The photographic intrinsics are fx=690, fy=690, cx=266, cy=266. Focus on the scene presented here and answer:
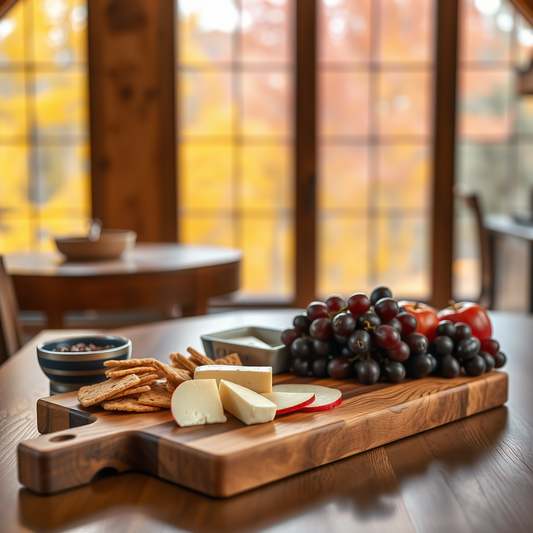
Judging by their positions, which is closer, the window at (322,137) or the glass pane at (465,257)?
the window at (322,137)

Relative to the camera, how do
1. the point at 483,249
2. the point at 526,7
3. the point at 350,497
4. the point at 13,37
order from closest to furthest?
the point at 350,497 < the point at 526,7 < the point at 483,249 < the point at 13,37

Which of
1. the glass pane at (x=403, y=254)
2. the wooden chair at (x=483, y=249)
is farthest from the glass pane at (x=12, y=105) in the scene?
the wooden chair at (x=483, y=249)

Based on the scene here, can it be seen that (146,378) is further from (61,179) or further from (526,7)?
(61,179)

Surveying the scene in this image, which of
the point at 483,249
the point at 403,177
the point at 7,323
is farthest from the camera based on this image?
the point at 403,177

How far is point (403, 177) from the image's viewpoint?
445 centimetres

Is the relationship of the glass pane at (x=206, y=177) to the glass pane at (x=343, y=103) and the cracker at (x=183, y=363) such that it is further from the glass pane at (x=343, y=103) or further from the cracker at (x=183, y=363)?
the cracker at (x=183, y=363)

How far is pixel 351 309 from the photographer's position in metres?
1.08

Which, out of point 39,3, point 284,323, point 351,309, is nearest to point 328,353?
point 351,309

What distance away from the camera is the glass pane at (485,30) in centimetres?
425

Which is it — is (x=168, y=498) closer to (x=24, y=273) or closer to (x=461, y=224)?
(x=24, y=273)

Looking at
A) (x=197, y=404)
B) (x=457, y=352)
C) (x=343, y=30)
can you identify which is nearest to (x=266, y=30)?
(x=343, y=30)

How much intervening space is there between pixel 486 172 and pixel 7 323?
3462 millimetres

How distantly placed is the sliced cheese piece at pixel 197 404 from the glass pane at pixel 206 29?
379 centimetres

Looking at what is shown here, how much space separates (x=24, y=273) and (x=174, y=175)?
210 centimetres
